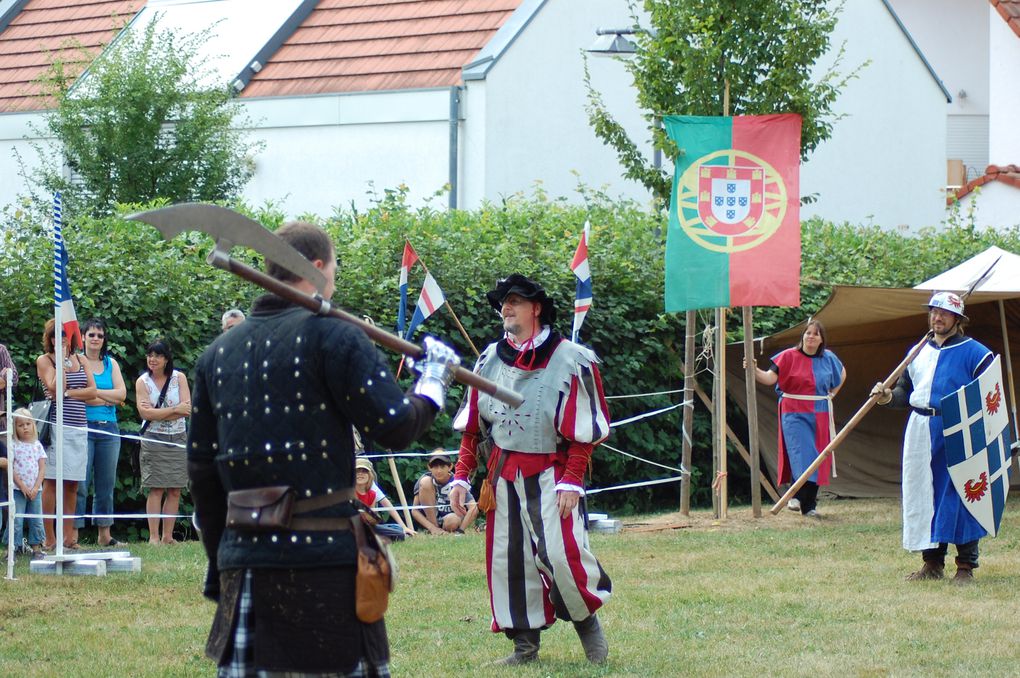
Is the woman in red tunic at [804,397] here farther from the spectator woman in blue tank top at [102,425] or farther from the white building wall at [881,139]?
the white building wall at [881,139]

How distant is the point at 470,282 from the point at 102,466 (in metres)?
3.69

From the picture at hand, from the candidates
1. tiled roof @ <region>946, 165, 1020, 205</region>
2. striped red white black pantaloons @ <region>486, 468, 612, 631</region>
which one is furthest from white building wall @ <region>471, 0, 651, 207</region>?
striped red white black pantaloons @ <region>486, 468, 612, 631</region>

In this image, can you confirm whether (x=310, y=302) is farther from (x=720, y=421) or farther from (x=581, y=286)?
(x=720, y=421)

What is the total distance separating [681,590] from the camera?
8.64m

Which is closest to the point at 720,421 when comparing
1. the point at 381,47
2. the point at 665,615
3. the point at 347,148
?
the point at 665,615

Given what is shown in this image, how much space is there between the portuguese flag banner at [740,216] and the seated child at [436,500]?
2291 mm

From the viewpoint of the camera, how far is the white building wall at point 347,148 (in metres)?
18.7

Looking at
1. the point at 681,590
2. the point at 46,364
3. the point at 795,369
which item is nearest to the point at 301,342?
the point at 681,590

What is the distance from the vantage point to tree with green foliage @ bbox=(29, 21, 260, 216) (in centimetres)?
1606

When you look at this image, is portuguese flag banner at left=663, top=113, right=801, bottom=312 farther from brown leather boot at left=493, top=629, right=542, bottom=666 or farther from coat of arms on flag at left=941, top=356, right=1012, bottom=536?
brown leather boot at left=493, top=629, right=542, bottom=666

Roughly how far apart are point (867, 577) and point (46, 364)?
5.71 m

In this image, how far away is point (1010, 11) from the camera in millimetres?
22672

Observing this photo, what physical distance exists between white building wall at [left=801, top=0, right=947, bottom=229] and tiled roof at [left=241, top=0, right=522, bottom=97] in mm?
5500

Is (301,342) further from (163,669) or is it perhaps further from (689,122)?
(689,122)
